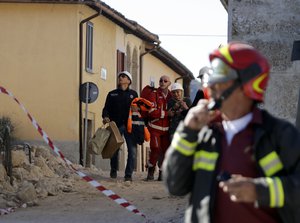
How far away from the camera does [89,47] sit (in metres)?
25.9

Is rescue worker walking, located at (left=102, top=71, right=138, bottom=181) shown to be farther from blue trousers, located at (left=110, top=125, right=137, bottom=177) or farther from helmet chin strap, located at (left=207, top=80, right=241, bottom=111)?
helmet chin strap, located at (left=207, top=80, right=241, bottom=111)

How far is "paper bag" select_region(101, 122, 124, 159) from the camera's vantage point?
614 inches

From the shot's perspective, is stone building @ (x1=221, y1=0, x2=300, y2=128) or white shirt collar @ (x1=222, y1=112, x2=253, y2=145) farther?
stone building @ (x1=221, y1=0, x2=300, y2=128)

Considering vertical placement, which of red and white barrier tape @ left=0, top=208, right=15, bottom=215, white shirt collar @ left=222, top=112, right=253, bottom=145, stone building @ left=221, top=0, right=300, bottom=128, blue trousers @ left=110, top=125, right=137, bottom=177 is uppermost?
stone building @ left=221, top=0, right=300, bottom=128

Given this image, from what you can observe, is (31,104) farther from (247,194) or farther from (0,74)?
(247,194)

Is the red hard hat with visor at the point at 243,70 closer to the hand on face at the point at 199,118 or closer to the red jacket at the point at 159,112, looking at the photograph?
the hand on face at the point at 199,118

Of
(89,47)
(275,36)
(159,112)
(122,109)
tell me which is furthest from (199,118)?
(89,47)

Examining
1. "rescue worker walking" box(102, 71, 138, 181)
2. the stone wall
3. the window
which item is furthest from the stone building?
the window

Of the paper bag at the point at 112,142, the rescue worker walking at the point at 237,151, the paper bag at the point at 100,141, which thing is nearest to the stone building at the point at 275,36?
the rescue worker walking at the point at 237,151

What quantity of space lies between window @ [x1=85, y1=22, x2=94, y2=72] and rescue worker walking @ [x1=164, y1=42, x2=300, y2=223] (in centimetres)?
2162

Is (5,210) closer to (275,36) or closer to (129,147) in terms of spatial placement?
(129,147)

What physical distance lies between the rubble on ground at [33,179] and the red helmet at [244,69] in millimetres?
9665

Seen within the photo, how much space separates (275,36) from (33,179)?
7970mm

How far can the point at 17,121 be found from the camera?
24.3 meters
